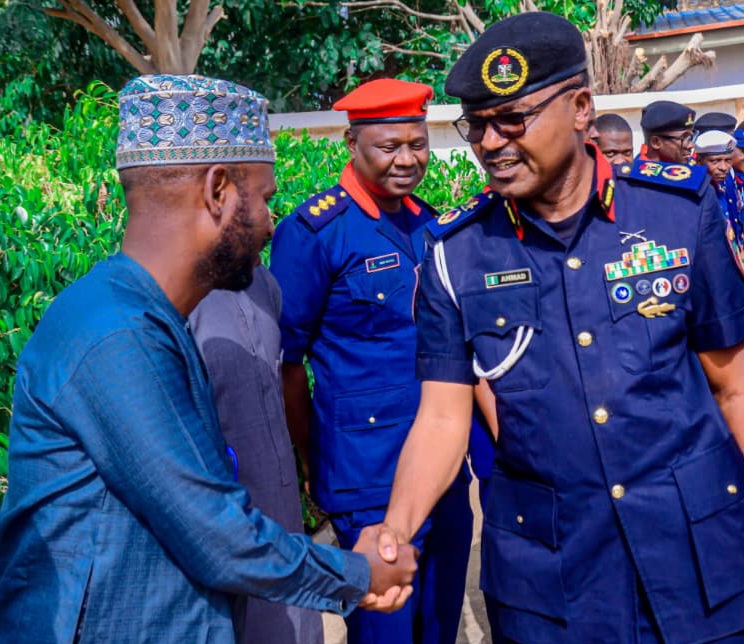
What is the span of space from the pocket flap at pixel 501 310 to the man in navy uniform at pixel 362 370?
1.26 meters

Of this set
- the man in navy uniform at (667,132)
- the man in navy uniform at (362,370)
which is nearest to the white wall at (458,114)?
the man in navy uniform at (667,132)

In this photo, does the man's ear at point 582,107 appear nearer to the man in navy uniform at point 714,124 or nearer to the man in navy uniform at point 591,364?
the man in navy uniform at point 591,364

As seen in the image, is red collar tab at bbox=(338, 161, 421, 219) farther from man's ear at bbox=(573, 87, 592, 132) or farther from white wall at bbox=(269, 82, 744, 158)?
white wall at bbox=(269, 82, 744, 158)

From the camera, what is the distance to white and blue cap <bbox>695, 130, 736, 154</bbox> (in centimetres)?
799

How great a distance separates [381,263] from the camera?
12.7 feet

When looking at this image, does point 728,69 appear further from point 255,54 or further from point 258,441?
point 258,441

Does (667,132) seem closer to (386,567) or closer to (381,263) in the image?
(381,263)

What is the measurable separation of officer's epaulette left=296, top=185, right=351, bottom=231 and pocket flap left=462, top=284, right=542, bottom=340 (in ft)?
4.47

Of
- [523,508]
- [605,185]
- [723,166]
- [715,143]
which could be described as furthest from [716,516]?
[715,143]

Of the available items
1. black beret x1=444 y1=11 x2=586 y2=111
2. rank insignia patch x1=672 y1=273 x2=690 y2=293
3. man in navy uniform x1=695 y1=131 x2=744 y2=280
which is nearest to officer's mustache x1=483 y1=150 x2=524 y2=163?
black beret x1=444 y1=11 x2=586 y2=111

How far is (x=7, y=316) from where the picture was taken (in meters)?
3.21

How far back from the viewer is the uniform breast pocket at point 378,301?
12.5 feet

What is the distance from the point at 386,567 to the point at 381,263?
1.59 m

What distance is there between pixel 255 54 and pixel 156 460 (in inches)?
470
